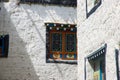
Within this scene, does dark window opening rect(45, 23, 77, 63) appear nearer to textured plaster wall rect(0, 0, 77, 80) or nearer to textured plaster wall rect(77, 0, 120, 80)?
textured plaster wall rect(0, 0, 77, 80)

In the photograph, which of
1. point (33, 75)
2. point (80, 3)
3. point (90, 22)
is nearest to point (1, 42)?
point (33, 75)

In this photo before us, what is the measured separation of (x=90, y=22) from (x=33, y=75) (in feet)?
16.7

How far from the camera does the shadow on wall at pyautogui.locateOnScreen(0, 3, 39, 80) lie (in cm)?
1176

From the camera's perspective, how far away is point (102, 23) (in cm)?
662

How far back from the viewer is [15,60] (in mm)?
11867

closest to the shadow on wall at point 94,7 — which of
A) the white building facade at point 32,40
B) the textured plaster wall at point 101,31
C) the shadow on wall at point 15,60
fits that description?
the textured plaster wall at point 101,31

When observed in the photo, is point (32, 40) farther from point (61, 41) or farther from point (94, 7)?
point (94, 7)

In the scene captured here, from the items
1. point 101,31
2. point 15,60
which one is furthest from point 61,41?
point 101,31

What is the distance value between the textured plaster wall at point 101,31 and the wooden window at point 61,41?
4.08 metres

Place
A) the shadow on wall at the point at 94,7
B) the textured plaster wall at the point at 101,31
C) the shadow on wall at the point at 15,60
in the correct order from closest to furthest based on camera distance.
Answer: the textured plaster wall at the point at 101,31 → the shadow on wall at the point at 94,7 → the shadow on wall at the point at 15,60

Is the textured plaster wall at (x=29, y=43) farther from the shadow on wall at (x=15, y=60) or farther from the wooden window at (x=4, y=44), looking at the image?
the wooden window at (x=4, y=44)

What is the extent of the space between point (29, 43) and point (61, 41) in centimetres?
125

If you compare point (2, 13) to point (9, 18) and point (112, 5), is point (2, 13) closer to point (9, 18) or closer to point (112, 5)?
point (9, 18)

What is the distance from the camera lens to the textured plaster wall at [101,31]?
593cm
